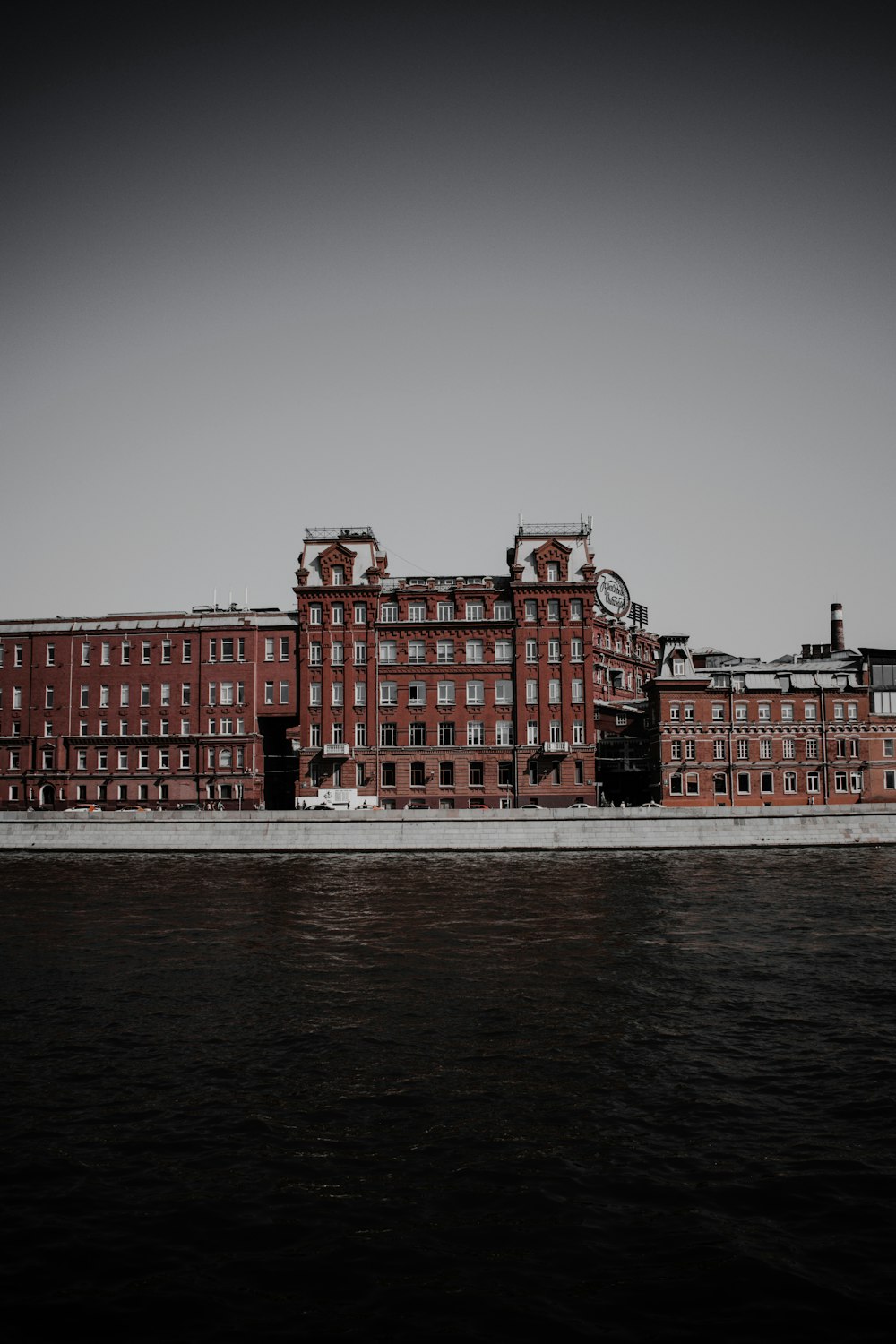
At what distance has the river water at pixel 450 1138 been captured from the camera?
10.9 meters

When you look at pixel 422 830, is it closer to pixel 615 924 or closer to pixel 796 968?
pixel 615 924

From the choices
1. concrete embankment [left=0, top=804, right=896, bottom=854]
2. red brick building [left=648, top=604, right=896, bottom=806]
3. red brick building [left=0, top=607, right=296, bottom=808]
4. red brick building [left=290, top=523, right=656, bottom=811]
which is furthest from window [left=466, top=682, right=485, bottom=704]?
concrete embankment [left=0, top=804, right=896, bottom=854]

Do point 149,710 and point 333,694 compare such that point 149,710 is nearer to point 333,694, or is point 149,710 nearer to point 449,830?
point 333,694

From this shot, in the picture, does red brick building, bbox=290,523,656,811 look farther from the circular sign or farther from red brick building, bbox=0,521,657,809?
the circular sign

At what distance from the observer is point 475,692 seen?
3391 inches

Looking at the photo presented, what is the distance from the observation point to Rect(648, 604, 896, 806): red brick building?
85.2 meters

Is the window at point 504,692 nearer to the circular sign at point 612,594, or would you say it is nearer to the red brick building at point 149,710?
the red brick building at point 149,710

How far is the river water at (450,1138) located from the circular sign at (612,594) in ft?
269

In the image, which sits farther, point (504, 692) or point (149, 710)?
point (149, 710)

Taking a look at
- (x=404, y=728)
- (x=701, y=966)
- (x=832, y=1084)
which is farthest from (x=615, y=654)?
(x=832, y=1084)

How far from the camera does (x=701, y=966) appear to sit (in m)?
27.7

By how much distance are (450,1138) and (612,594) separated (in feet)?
335

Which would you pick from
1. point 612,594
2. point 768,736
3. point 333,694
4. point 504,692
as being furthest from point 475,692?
point 612,594

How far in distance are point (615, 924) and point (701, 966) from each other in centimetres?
728
